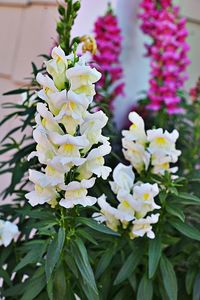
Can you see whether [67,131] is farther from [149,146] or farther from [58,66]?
[149,146]

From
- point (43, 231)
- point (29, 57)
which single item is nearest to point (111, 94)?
Answer: point (29, 57)

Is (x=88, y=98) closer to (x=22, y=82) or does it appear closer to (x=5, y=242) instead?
(x=5, y=242)

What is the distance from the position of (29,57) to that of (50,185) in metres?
1.33

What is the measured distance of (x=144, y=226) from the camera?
0.96 metres

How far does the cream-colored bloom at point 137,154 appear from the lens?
1.03 meters

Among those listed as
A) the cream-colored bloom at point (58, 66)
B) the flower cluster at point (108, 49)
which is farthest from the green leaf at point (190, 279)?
the flower cluster at point (108, 49)

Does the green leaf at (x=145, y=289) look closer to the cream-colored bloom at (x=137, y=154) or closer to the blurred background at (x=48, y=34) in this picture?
the cream-colored bloom at (x=137, y=154)

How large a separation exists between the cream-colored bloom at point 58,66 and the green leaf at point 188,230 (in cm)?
41

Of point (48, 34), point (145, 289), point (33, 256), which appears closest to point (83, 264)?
point (33, 256)

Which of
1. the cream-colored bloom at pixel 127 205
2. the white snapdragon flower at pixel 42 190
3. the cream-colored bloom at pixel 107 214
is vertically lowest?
the cream-colored bloom at pixel 107 214

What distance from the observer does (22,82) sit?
80.0 inches

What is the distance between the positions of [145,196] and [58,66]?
34 centimetres

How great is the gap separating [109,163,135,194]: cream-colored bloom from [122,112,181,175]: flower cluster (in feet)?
0.14

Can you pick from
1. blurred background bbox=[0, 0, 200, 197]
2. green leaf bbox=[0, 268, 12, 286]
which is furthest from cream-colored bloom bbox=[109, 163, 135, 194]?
blurred background bbox=[0, 0, 200, 197]
